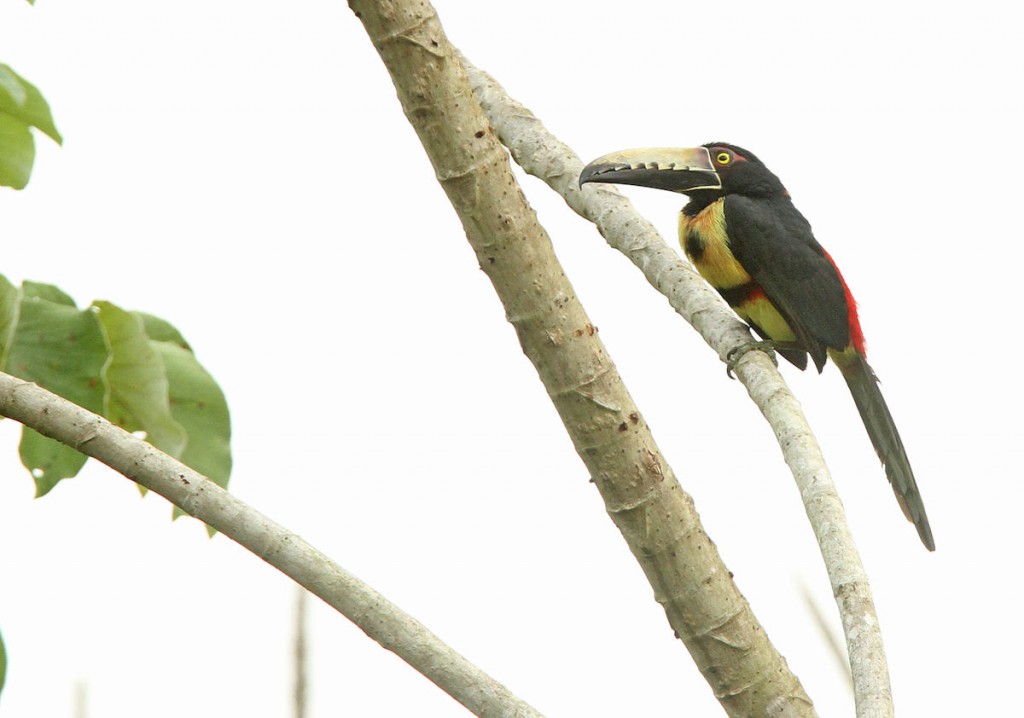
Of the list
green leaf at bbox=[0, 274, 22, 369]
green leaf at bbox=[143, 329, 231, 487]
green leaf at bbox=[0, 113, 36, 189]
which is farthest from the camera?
green leaf at bbox=[143, 329, 231, 487]

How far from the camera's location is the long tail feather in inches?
128

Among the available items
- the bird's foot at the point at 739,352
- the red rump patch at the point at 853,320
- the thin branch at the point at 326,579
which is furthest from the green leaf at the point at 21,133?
the red rump patch at the point at 853,320

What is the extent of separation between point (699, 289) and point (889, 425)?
3.55ft

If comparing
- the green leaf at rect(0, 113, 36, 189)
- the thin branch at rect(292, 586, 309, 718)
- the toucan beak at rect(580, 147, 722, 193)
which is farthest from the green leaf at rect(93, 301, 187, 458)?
the toucan beak at rect(580, 147, 722, 193)

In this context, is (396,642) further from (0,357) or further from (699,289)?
(699,289)

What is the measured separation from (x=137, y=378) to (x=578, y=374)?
2.36 ft

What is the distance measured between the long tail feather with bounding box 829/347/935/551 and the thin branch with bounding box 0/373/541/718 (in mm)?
2020

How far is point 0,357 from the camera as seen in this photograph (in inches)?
75.6

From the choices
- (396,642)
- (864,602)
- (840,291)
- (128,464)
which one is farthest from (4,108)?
(840,291)

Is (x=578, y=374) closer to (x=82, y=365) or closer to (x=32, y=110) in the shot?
(x=82, y=365)

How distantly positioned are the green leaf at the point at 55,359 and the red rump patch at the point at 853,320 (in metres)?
2.50

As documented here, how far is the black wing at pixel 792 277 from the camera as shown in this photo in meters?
3.65

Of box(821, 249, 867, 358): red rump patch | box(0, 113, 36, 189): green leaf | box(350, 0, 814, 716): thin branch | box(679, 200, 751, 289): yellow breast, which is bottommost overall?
box(350, 0, 814, 716): thin branch

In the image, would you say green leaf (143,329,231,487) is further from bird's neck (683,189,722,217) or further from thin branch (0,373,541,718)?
bird's neck (683,189,722,217)
